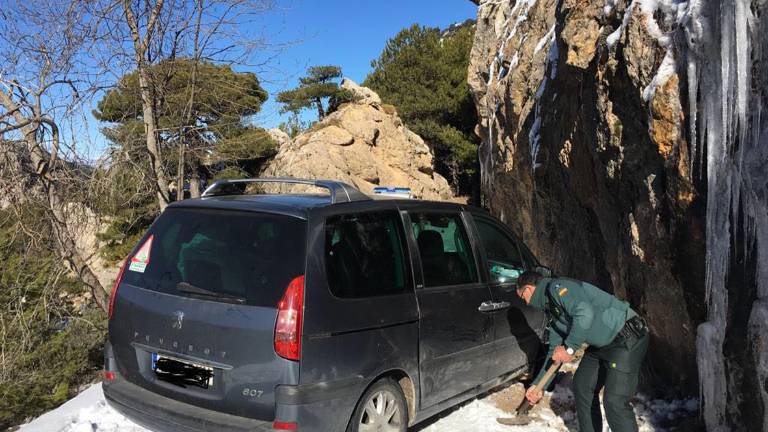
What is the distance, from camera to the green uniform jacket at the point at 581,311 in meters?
3.54

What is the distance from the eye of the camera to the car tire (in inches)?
123

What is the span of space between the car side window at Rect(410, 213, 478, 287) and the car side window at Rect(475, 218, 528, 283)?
23 centimetres

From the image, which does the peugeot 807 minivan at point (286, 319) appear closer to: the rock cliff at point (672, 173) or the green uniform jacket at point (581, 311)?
the green uniform jacket at point (581, 311)

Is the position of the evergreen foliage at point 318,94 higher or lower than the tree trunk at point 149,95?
higher

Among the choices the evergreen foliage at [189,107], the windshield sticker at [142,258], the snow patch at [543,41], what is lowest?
the windshield sticker at [142,258]

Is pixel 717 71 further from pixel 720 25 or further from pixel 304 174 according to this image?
pixel 304 174

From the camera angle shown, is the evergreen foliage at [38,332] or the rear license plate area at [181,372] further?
the evergreen foliage at [38,332]

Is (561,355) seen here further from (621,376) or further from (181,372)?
(181,372)

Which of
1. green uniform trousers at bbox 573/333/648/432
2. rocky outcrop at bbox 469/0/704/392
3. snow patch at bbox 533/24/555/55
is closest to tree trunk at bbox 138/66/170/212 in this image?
rocky outcrop at bbox 469/0/704/392

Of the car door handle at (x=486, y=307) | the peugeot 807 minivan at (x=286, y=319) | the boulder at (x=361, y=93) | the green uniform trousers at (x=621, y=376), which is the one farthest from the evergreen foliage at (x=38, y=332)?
the boulder at (x=361, y=93)

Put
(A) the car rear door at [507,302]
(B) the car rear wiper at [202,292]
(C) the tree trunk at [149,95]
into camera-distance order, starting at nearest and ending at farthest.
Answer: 1. (B) the car rear wiper at [202,292]
2. (A) the car rear door at [507,302]
3. (C) the tree trunk at [149,95]

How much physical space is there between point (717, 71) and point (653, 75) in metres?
0.76

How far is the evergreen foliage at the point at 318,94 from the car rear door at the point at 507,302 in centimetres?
2119

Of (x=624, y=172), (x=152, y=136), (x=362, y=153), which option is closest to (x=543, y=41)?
(x=624, y=172)
